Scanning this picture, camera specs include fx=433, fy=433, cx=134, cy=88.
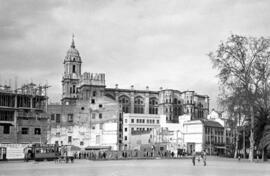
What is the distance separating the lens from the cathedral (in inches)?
3477

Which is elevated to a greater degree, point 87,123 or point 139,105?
point 139,105

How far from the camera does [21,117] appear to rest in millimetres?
69625

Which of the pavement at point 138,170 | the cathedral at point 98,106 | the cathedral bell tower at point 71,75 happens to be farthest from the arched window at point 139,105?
the pavement at point 138,170

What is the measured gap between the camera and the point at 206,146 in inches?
3509

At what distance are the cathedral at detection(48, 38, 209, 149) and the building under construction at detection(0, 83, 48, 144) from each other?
14358 millimetres

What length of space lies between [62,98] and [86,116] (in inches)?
1472

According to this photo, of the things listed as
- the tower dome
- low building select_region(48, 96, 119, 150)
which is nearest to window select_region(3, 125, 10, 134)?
low building select_region(48, 96, 119, 150)

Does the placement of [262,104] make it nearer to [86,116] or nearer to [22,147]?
[22,147]

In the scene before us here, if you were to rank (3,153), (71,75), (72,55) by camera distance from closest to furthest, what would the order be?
1. (3,153)
2. (71,75)
3. (72,55)

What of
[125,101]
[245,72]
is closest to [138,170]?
[245,72]

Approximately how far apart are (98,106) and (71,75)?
35.5 meters

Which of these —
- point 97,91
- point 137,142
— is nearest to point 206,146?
point 137,142

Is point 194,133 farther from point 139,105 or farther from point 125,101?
point 139,105

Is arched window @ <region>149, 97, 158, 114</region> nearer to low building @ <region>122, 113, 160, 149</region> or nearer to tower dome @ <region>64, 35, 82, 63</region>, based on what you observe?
tower dome @ <region>64, 35, 82, 63</region>
